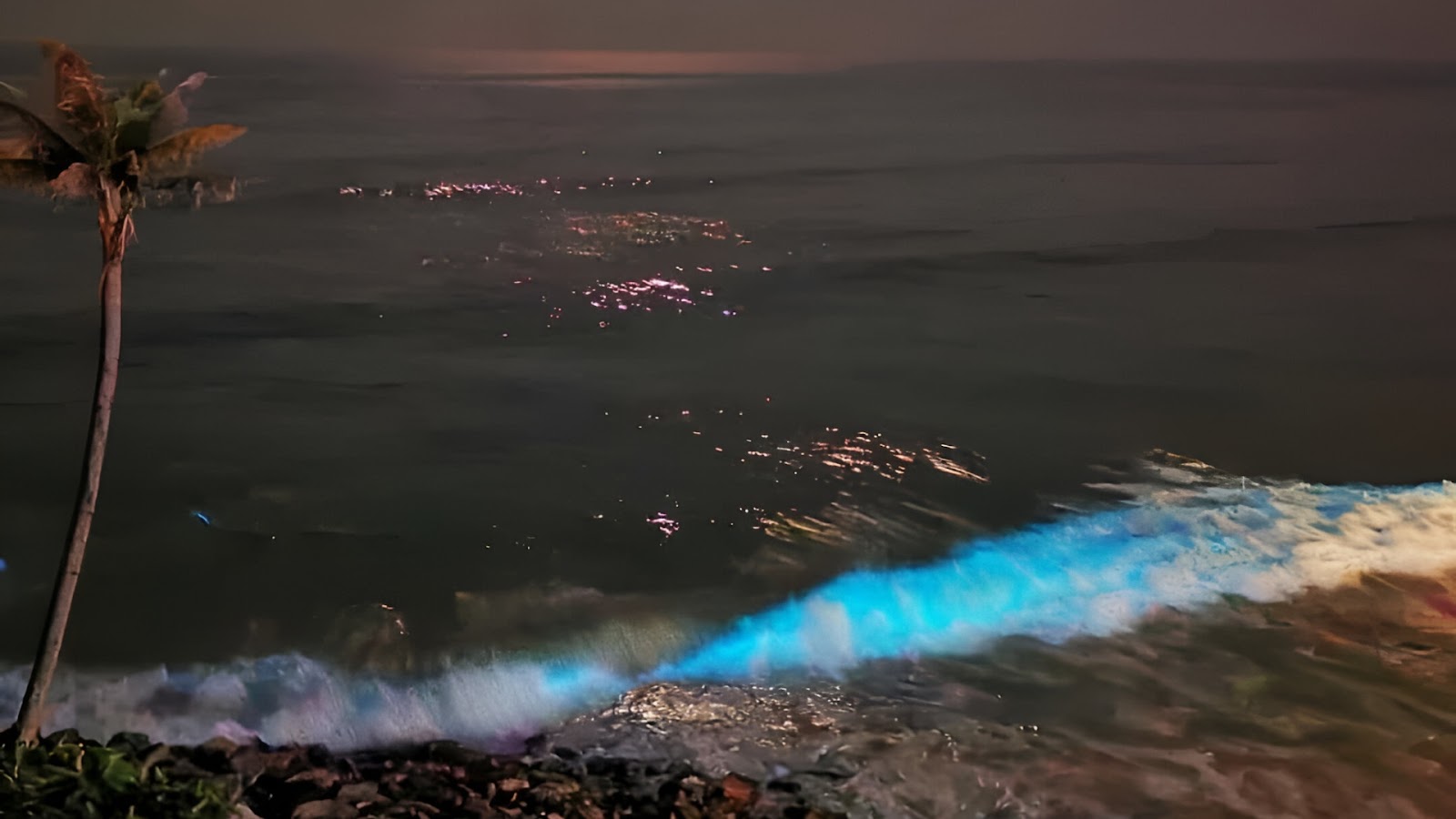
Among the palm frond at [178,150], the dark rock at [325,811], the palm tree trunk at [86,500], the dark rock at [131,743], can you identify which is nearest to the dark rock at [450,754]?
the dark rock at [325,811]

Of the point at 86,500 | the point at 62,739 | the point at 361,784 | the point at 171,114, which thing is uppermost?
the point at 171,114

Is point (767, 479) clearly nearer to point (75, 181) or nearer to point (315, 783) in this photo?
point (315, 783)

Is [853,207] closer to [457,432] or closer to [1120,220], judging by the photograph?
[1120,220]

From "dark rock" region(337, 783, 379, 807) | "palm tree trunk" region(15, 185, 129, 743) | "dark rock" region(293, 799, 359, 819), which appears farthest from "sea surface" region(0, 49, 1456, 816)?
"palm tree trunk" region(15, 185, 129, 743)

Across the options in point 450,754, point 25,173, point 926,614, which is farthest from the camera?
point 926,614

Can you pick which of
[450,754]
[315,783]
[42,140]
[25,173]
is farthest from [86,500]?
[450,754]

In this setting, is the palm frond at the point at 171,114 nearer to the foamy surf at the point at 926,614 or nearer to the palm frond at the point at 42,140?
the palm frond at the point at 42,140

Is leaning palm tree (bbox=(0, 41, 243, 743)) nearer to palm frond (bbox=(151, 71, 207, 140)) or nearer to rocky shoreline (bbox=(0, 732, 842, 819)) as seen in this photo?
palm frond (bbox=(151, 71, 207, 140))
